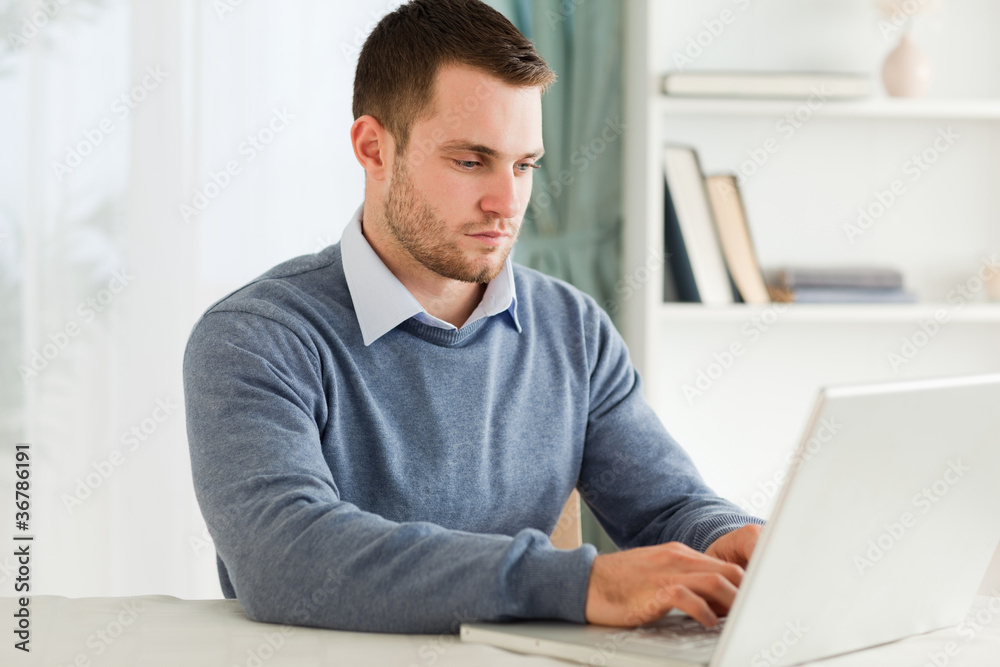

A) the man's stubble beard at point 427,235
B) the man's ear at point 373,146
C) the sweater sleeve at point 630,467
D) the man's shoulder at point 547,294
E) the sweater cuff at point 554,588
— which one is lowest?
the sweater sleeve at point 630,467

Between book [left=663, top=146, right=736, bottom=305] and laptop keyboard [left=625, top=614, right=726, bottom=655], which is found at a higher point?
book [left=663, top=146, right=736, bottom=305]

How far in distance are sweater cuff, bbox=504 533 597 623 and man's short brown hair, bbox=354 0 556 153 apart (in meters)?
0.65

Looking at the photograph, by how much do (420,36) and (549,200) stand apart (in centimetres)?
108

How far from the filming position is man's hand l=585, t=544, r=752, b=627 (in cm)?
82

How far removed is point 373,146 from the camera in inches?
53.7

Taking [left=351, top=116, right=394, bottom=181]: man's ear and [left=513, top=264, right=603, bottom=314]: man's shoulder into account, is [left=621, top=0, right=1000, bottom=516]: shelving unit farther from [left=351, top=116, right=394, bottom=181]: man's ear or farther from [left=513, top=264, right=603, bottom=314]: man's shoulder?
[left=351, top=116, right=394, bottom=181]: man's ear

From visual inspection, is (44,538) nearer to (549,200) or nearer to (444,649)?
(549,200)

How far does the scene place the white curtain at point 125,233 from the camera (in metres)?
2.03

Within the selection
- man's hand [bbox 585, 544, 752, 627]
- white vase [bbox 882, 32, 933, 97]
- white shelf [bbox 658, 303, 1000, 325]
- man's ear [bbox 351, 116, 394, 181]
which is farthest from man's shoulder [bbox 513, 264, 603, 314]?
white vase [bbox 882, 32, 933, 97]

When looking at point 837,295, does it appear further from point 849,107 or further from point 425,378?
point 425,378

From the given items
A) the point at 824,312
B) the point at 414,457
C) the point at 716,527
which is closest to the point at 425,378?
the point at 414,457

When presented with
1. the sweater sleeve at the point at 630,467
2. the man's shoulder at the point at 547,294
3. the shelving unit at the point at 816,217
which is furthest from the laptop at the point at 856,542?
the shelving unit at the point at 816,217

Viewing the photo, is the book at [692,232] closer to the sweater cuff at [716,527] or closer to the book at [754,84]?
the book at [754,84]

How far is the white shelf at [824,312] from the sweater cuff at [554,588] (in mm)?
1376
